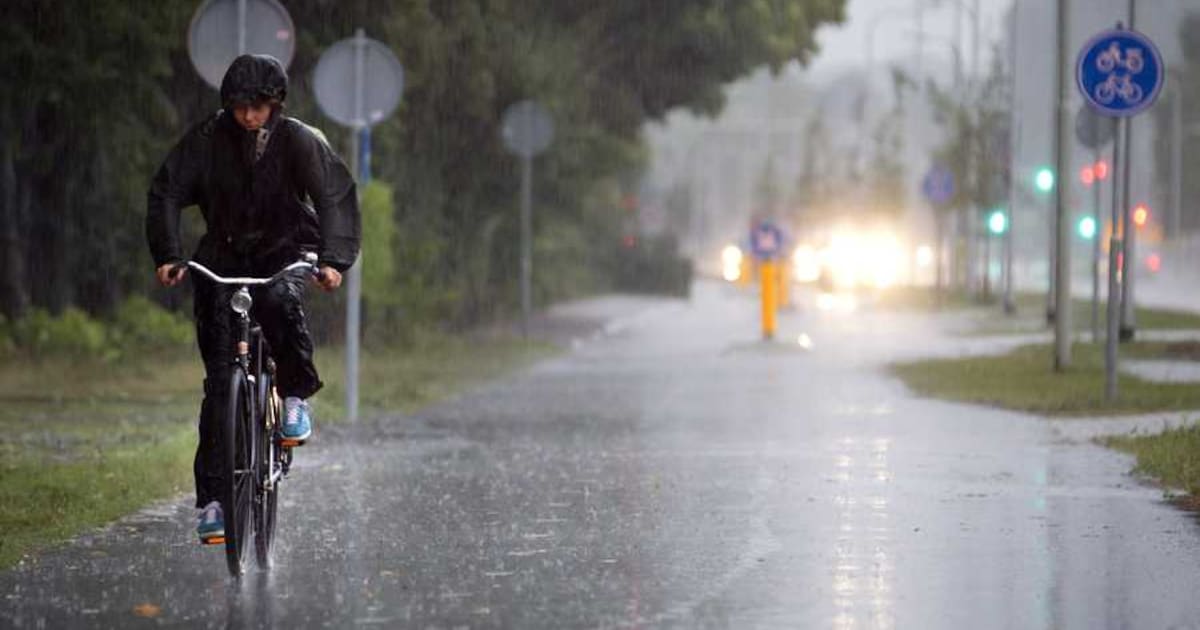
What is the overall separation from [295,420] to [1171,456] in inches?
253

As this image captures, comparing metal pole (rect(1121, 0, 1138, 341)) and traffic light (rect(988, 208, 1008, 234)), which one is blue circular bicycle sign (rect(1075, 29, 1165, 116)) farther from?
traffic light (rect(988, 208, 1008, 234))

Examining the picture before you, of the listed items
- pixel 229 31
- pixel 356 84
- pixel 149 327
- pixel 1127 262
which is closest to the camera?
pixel 229 31

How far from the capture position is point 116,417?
18.5 metres

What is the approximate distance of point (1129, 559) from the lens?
10242 mm

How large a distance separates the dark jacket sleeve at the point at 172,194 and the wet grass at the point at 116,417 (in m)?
1.50

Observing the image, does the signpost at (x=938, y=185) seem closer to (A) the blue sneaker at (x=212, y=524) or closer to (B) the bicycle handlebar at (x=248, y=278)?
(B) the bicycle handlebar at (x=248, y=278)

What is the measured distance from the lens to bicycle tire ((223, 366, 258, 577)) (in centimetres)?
918

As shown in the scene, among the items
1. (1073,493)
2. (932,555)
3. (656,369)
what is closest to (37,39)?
(656,369)

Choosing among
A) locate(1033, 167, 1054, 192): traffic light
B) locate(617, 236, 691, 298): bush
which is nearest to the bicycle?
locate(1033, 167, 1054, 192): traffic light

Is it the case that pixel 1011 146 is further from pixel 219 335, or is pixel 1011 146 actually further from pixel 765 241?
pixel 219 335

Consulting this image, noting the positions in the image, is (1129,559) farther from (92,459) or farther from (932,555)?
(92,459)

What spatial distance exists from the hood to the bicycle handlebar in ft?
2.07

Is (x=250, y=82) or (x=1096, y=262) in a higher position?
(x=250, y=82)

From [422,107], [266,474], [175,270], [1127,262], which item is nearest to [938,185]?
[1127,262]
